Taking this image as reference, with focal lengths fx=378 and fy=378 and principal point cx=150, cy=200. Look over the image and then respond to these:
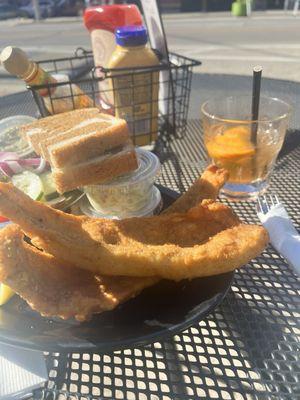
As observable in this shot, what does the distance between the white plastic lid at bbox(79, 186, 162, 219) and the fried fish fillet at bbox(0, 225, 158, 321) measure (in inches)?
9.8

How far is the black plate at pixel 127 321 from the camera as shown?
574mm

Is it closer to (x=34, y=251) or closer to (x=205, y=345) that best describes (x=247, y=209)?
(x=205, y=345)

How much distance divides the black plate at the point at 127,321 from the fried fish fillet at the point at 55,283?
26 mm

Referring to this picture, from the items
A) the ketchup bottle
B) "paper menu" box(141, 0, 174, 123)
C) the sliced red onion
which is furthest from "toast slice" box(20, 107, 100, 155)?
"paper menu" box(141, 0, 174, 123)

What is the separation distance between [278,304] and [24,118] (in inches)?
38.0

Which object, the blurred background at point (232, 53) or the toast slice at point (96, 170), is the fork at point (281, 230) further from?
the blurred background at point (232, 53)

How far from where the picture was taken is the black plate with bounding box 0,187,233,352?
22.6 inches

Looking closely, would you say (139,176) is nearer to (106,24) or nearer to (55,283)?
(55,283)

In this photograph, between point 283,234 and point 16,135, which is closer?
point 283,234

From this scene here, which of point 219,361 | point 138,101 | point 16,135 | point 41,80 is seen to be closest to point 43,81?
point 41,80

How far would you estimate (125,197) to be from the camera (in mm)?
921

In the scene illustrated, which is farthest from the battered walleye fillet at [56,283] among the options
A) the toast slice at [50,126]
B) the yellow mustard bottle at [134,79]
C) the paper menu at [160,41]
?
the paper menu at [160,41]

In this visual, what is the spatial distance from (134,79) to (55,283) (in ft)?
2.70

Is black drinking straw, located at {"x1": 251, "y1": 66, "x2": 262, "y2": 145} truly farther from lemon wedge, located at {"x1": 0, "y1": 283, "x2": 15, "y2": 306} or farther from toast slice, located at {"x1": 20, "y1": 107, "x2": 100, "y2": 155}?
lemon wedge, located at {"x1": 0, "y1": 283, "x2": 15, "y2": 306}
